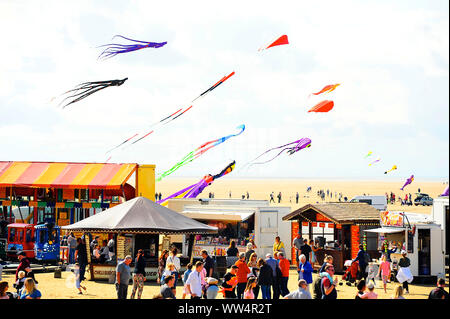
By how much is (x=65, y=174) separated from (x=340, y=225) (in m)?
13.1

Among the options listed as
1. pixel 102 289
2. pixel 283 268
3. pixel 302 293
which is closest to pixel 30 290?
pixel 302 293

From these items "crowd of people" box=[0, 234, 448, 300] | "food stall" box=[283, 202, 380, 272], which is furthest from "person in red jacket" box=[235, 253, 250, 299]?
"food stall" box=[283, 202, 380, 272]

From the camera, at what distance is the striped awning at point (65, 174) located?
29.3 m

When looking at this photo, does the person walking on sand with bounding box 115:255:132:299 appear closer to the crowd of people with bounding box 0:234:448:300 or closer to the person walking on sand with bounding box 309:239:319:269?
the crowd of people with bounding box 0:234:448:300

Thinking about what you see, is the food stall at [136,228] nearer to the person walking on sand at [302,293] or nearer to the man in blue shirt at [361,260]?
the man in blue shirt at [361,260]

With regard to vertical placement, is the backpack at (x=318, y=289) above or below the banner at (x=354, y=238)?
below

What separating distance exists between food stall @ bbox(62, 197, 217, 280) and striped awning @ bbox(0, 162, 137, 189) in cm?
627

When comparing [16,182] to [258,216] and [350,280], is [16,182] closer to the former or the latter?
[258,216]

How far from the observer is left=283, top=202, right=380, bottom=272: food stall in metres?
25.2

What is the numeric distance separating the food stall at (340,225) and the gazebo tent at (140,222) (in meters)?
5.34

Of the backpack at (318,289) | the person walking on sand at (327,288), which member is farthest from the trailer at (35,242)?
the person walking on sand at (327,288)

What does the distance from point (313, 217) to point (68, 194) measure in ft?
37.8
